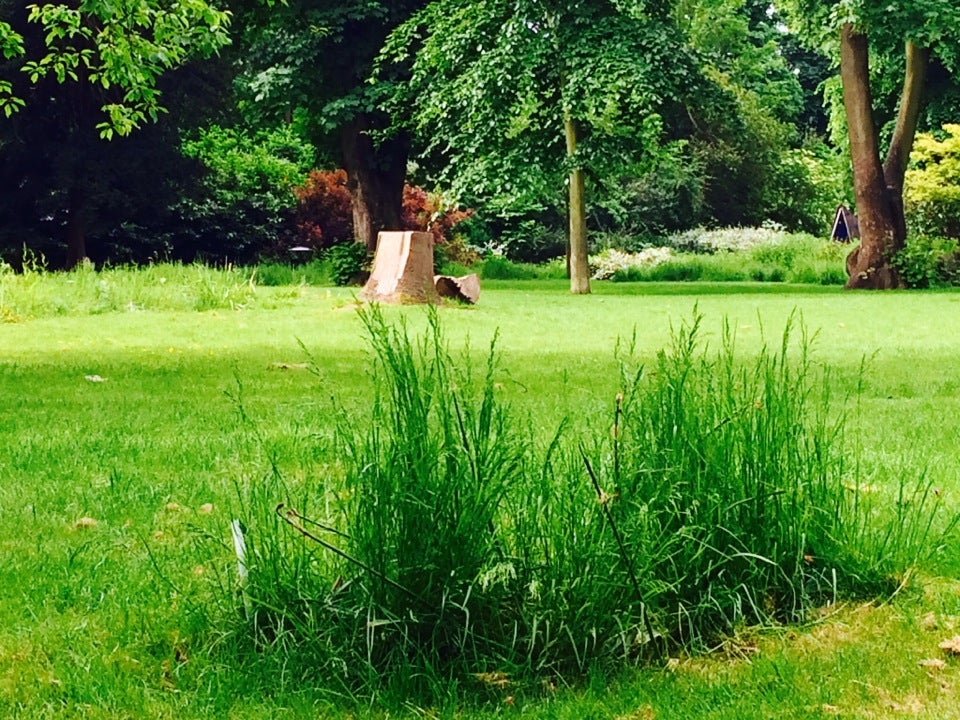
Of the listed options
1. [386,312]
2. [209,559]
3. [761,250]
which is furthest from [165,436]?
[761,250]

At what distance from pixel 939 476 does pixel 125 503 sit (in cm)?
301

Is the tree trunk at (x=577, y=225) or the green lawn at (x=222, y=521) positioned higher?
the tree trunk at (x=577, y=225)

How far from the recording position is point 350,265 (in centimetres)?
2359

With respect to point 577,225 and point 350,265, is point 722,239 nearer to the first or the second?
point 577,225

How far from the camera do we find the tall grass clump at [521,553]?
278 centimetres

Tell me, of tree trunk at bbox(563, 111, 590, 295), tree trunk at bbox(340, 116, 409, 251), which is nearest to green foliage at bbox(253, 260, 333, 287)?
tree trunk at bbox(340, 116, 409, 251)

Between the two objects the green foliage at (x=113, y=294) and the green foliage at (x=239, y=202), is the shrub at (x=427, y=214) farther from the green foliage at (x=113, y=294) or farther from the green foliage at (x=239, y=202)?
the green foliage at (x=113, y=294)

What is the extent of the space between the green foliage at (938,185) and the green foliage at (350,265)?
39.0 feet

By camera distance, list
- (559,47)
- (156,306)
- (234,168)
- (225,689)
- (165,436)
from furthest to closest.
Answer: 1. (234,168)
2. (559,47)
3. (156,306)
4. (165,436)
5. (225,689)

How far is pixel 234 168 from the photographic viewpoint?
29.9m

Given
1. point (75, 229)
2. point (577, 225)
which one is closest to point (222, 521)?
point (577, 225)

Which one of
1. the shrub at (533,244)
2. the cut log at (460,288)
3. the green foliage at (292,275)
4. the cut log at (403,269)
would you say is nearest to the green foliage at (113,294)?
the cut log at (403,269)

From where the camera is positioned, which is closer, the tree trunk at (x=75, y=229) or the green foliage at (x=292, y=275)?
the green foliage at (x=292, y=275)

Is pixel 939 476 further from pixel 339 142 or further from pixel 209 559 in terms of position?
pixel 339 142
